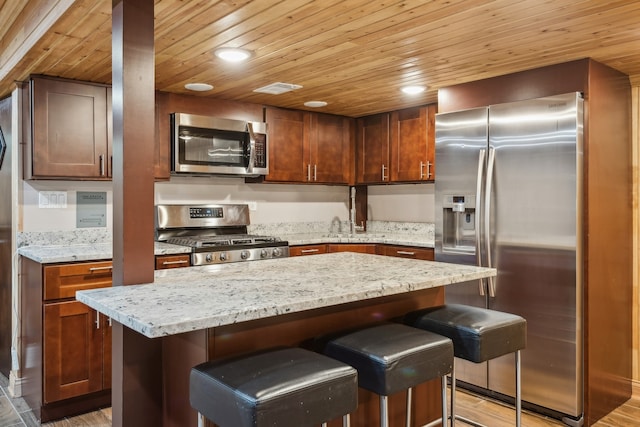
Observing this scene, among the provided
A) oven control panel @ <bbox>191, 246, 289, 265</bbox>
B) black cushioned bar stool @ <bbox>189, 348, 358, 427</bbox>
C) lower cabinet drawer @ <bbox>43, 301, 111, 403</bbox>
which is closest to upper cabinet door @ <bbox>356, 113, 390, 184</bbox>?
oven control panel @ <bbox>191, 246, 289, 265</bbox>

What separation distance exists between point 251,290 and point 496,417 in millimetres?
1993

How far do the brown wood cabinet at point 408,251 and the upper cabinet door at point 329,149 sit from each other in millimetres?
937

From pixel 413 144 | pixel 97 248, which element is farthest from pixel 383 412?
pixel 413 144

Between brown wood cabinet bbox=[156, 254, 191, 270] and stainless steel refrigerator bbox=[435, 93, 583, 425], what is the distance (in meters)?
1.82

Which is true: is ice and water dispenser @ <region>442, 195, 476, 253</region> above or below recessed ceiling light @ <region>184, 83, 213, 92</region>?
below

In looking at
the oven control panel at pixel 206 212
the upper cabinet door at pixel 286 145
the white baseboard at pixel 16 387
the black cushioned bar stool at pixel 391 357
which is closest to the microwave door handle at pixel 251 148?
the upper cabinet door at pixel 286 145

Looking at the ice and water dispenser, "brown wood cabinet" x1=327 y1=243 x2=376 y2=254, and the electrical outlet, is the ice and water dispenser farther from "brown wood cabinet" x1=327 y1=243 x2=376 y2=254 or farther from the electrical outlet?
the electrical outlet

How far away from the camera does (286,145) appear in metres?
4.39

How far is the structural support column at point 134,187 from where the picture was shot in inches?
69.3

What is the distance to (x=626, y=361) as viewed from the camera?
3.22 meters

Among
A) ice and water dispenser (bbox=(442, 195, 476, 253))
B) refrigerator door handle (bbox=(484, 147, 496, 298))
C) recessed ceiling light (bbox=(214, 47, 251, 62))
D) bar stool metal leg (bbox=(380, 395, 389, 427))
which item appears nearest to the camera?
bar stool metal leg (bbox=(380, 395, 389, 427))

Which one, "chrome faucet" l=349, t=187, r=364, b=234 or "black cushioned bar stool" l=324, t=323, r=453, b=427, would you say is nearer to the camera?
"black cushioned bar stool" l=324, t=323, r=453, b=427

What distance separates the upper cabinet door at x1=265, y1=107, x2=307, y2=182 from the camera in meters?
4.30

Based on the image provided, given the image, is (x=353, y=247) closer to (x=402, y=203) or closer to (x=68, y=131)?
(x=402, y=203)
